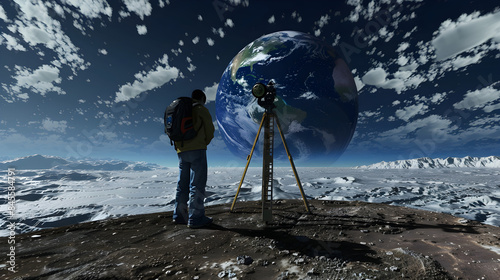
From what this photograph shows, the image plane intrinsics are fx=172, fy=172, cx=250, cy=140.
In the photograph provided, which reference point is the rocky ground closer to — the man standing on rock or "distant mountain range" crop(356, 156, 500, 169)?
the man standing on rock

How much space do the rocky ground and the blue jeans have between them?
0.38 m

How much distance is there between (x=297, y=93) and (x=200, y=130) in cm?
358

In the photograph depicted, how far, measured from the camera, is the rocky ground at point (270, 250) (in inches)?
81.3

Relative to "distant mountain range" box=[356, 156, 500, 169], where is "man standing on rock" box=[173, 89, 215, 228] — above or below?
above

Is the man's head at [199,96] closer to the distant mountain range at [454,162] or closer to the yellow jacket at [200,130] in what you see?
the yellow jacket at [200,130]

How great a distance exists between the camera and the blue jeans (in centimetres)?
364

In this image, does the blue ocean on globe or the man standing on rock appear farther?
the blue ocean on globe

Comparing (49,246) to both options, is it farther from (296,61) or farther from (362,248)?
(296,61)

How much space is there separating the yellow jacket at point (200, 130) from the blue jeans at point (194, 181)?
120 millimetres

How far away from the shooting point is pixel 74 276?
2.08 m

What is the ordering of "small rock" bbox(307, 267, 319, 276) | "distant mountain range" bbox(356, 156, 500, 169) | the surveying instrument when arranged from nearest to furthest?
"small rock" bbox(307, 267, 319, 276) → the surveying instrument → "distant mountain range" bbox(356, 156, 500, 169)

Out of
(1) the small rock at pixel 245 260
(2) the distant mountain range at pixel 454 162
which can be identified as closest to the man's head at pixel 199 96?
(1) the small rock at pixel 245 260

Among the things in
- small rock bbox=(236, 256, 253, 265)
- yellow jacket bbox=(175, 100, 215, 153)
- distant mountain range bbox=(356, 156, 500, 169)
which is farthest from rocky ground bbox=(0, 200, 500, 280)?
distant mountain range bbox=(356, 156, 500, 169)

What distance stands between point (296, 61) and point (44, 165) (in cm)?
27088
